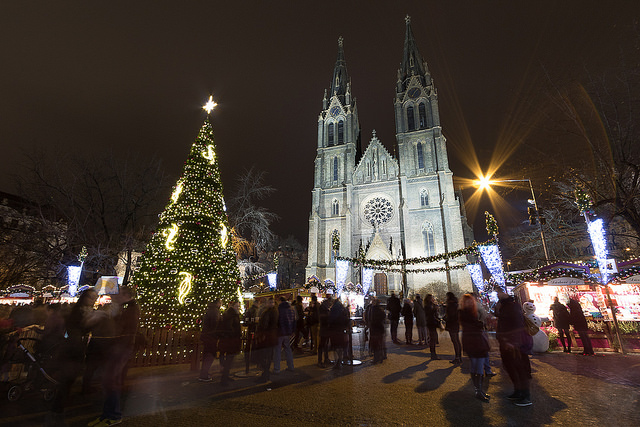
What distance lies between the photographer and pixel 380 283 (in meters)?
31.0

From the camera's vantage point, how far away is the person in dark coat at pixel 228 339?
5.76m

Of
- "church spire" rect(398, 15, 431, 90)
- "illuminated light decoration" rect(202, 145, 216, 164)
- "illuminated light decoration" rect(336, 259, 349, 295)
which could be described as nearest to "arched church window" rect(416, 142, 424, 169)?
"church spire" rect(398, 15, 431, 90)

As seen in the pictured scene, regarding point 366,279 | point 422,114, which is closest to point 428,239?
point 366,279

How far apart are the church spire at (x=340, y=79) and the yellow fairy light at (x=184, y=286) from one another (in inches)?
1486

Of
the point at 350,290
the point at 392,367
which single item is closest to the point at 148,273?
the point at 392,367

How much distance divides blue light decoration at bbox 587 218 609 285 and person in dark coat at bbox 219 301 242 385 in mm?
11049

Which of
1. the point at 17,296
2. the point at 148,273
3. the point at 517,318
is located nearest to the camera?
the point at 517,318

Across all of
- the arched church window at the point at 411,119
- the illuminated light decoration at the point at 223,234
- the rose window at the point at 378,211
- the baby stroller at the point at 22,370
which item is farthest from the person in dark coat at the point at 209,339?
the arched church window at the point at 411,119

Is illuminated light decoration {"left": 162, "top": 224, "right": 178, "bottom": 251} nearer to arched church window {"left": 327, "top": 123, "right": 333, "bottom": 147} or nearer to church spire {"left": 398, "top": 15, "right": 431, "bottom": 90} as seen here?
arched church window {"left": 327, "top": 123, "right": 333, "bottom": 147}

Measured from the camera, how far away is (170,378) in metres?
6.19

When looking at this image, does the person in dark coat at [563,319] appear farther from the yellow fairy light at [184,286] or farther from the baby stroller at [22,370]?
the baby stroller at [22,370]

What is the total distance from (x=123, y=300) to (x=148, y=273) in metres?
4.75

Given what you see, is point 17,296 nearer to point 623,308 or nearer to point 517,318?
point 517,318

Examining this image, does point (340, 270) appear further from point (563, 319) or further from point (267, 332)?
point (267, 332)
